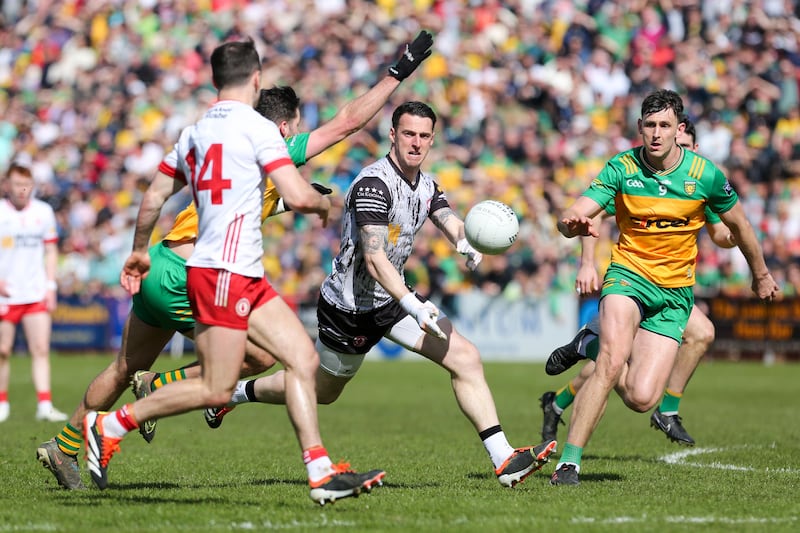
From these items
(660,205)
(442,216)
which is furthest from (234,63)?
(660,205)

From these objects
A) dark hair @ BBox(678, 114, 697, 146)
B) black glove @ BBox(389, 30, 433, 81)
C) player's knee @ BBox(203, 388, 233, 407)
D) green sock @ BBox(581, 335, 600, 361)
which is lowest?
green sock @ BBox(581, 335, 600, 361)

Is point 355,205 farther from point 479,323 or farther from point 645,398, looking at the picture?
point 479,323

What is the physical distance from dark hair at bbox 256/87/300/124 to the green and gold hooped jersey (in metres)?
2.18

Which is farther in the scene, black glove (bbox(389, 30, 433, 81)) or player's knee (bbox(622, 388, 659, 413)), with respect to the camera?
player's knee (bbox(622, 388, 659, 413))

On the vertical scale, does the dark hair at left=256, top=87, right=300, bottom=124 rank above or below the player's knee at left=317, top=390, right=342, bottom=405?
above

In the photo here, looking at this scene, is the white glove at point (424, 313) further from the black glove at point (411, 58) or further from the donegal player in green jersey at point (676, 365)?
the donegal player in green jersey at point (676, 365)

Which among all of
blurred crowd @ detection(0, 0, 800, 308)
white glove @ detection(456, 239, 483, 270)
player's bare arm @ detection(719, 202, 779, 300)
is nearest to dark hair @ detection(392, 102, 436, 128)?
white glove @ detection(456, 239, 483, 270)

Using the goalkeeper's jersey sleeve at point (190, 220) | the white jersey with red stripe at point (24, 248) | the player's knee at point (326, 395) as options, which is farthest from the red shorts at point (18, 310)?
the player's knee at point (326, 395)

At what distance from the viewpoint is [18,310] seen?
45.1 feet

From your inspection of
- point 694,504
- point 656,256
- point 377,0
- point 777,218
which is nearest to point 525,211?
point 777,218

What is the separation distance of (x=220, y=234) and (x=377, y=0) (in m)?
23.2

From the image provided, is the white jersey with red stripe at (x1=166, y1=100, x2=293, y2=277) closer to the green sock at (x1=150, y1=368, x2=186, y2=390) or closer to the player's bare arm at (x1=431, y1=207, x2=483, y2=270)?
the green sock at (x1=150, y1=368, x2=186, y2=390)

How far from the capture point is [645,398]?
8.51 metres

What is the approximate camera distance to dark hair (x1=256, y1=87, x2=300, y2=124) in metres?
8.19
